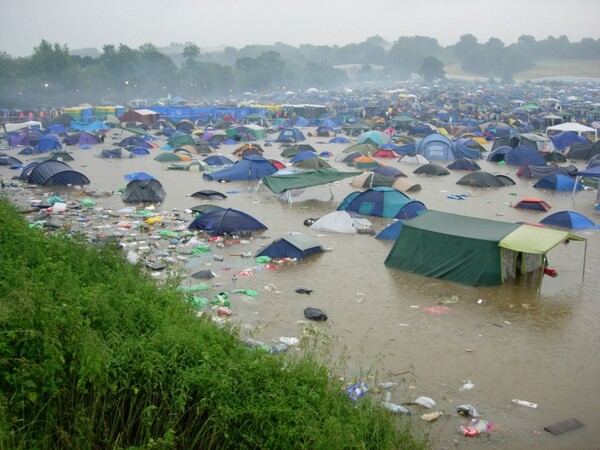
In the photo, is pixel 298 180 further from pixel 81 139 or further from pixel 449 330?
pixel 81 139

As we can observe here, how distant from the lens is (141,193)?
2072 cm

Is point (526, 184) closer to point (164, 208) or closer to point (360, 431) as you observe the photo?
point (164, 208)

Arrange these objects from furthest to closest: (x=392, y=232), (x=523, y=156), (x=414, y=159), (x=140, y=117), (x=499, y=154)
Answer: (x=140, y=117)
(x=499, y=154)
(x=523, y=156)
(x=414, y=159)
(x=392, y=232)

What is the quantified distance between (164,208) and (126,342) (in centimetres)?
1389

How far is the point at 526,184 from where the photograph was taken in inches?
1035

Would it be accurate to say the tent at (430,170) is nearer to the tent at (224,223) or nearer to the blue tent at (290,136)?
the tent at (224,223)

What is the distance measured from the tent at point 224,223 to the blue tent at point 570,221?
8.79 m

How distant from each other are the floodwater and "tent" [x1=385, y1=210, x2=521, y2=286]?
0.28 metres

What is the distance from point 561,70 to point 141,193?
18535 centimetres

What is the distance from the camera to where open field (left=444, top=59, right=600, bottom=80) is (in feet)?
559

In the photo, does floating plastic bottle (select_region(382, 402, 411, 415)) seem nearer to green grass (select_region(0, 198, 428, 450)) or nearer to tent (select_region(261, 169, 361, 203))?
green grass (select_region(0, 198, 428, 450))

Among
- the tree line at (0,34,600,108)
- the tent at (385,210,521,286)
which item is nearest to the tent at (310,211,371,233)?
the tent at (385,210,521,286)

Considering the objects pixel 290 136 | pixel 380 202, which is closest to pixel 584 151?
pixel 290 136

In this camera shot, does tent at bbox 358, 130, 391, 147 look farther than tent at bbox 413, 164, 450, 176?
Yes
